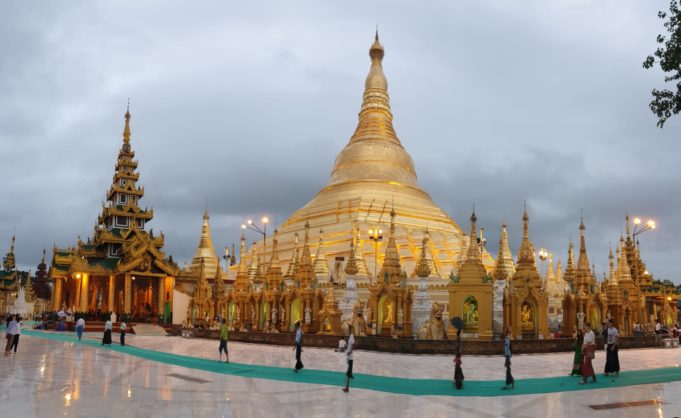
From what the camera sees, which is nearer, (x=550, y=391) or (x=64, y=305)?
(x=550, y=391)

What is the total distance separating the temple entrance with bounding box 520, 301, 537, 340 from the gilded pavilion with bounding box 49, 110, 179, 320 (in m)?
28.9

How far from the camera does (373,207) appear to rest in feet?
161

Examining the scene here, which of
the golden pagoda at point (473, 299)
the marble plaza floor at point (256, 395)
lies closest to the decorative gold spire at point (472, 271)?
the golden pagoda at point (473, 299)

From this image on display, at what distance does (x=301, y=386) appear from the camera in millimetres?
14102

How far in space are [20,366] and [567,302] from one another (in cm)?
2572

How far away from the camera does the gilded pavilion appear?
4653cm

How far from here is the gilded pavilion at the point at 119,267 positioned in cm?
4653

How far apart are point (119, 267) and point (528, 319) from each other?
31.1m

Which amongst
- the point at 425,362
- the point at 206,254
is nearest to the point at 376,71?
the point at 206,254

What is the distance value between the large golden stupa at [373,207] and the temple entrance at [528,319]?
962 centimetres

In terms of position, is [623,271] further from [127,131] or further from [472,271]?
[127,131]

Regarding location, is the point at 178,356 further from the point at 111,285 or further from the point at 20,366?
the point at 111,285

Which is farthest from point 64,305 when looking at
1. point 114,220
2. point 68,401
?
point 68,401

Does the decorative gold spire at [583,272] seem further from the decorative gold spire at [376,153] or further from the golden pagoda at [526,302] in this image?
the decorative gold spire at [376,153]
